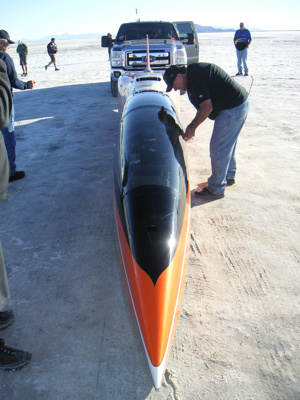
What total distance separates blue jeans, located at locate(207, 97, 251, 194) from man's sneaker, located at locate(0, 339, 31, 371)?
10.3 ft

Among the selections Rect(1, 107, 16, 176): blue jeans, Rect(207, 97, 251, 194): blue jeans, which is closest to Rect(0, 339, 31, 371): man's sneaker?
Rect(207, 97, 251, 194): blue jeans

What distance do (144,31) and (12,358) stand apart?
34.8 ft

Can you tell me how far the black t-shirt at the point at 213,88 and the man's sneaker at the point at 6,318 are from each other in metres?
3.11

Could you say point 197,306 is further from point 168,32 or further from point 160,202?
point 168,32

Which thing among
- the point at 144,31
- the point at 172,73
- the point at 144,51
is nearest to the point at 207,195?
the point at 172,73

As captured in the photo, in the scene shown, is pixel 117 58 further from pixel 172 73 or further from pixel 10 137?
pixel 172 73

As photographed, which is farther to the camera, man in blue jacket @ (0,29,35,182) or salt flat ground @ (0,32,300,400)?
man in blue jacket @ (0,29,35,182)

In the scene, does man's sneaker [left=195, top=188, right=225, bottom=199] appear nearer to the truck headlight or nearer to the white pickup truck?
the white pickup truck

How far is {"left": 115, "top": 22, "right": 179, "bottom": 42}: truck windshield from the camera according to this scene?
10.4 metres

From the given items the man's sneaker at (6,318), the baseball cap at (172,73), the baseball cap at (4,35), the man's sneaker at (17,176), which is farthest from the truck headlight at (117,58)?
the man's sneaker at (6,318)

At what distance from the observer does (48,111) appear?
973cm

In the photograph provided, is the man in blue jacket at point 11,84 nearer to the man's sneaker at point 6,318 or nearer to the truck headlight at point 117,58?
the man's sneaker at point 6,318

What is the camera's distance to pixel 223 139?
4.38 metres

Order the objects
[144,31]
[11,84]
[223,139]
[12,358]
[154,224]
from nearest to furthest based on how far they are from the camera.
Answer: [12,358] → [154,224] → [223,139] → [11,84] → [144,31]
